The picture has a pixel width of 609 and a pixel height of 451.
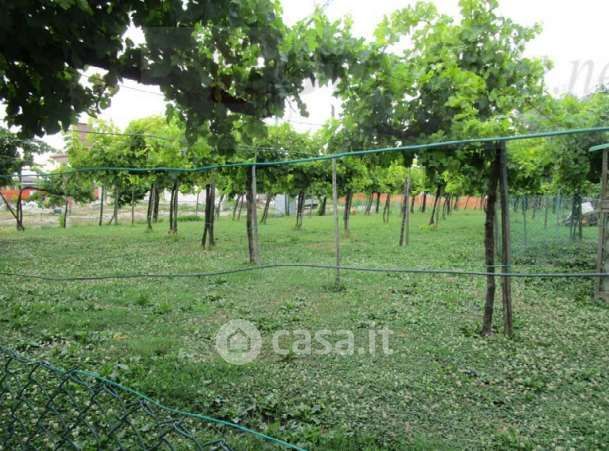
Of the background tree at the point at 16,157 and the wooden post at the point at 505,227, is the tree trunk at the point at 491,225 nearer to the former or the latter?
the wooden post at the point at 505,227

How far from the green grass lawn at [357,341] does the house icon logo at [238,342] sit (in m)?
0.09

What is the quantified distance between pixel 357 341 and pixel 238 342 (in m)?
1.07

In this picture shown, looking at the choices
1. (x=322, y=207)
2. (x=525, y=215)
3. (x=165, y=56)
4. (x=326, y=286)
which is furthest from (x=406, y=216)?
(x=322, y=207)

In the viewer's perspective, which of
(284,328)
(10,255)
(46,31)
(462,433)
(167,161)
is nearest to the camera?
(46,31)

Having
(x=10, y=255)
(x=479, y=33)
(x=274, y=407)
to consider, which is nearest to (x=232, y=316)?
(x=274, y=407)

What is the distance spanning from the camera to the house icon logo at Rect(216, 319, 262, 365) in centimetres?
357

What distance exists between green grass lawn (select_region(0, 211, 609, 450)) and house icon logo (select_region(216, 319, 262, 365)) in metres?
0.09

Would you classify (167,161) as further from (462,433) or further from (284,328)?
(462,433)

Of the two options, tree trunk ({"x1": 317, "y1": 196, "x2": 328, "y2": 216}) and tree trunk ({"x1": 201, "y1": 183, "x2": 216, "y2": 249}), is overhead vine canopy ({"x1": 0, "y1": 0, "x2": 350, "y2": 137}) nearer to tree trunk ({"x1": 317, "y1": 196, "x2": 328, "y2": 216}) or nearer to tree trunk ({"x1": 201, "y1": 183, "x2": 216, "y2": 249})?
tree trunk ({"x1": 201, "y1": 183, "x2": 216, "y2": 249})

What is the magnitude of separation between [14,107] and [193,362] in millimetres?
2133

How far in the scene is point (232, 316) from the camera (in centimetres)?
460

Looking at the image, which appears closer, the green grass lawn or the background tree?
the green grass lawn

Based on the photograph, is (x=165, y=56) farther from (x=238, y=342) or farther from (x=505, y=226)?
(x=505, y=226)

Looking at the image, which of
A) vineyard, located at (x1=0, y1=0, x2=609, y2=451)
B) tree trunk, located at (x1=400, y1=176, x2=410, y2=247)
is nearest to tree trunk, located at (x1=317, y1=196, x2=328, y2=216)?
tree trunk, located at (x1=400, y1=176, x2=410, y2=247)
